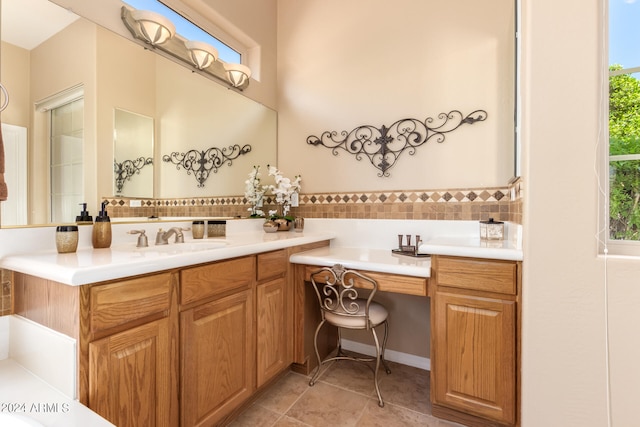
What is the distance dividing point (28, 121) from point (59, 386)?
3.38 ft

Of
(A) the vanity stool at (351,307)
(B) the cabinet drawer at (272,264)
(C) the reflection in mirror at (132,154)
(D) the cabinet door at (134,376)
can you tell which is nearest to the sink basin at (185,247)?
(B) the cabinet drawer at (272,264)

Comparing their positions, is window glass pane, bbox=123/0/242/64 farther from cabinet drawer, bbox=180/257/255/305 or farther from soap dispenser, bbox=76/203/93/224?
cabinet drawer, bbox=180/257/255/305

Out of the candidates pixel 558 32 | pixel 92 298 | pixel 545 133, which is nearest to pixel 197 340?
pixel 92 298

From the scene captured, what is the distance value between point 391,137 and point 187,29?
1564 mm

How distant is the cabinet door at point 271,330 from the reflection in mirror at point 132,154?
0.88 metres

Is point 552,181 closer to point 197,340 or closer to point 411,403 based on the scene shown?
point 411,403

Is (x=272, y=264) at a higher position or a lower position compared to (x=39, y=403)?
higher

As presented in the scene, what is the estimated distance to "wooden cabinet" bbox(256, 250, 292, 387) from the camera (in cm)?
154

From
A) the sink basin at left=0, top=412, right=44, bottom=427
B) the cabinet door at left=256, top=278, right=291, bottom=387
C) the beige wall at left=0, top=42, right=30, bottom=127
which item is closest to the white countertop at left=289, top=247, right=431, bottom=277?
the cabinet door at left=256, top=278, right=291, bottom=387

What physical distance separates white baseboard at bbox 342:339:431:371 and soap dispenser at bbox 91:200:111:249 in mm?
1762

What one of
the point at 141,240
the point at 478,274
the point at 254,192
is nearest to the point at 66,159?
the point at 141,240

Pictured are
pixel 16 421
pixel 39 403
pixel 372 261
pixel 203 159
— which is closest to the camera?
pixel 16 421

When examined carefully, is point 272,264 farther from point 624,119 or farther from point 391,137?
point 624,119

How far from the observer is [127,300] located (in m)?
0.96
